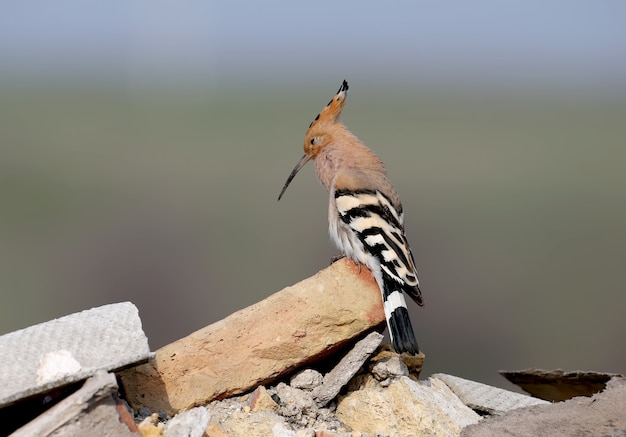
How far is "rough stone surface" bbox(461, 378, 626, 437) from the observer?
2.33m

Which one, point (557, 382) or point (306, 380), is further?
point (557, 382)

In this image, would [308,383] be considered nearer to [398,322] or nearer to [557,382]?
[398,322]

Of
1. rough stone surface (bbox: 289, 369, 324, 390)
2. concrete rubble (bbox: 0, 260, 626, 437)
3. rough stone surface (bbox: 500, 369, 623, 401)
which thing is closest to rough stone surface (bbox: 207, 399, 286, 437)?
concrete rubble (bbox: 0, 260, 626, 437)

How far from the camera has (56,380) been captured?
199 cm

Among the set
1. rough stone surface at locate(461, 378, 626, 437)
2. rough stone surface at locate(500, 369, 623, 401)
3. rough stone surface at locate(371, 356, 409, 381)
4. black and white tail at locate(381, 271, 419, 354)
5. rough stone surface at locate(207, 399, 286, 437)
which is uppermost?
black and white tail at locate(381, 271, 419, 354)

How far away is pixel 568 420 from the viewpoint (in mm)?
2410

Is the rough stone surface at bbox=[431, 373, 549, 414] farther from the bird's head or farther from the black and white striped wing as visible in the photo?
the bird's head

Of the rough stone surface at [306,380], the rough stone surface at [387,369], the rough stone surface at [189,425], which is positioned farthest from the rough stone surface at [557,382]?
the rough stone surface at [189,425]

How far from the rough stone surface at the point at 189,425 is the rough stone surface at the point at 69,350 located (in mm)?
185

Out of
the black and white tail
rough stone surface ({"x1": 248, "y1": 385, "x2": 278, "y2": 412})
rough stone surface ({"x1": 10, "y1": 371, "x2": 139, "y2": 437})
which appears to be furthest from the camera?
the black and white tail

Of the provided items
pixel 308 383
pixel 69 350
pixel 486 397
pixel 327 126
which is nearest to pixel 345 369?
pixel 308 383

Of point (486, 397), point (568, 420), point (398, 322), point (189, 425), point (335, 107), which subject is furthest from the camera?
point (335, 107)

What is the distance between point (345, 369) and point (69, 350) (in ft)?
2.87

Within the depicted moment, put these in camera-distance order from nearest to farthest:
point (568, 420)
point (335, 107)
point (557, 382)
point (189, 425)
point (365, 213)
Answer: point (189, 425) < point (568, 420) < point (557, 382) < point (365, 213) < point (335, 107)
